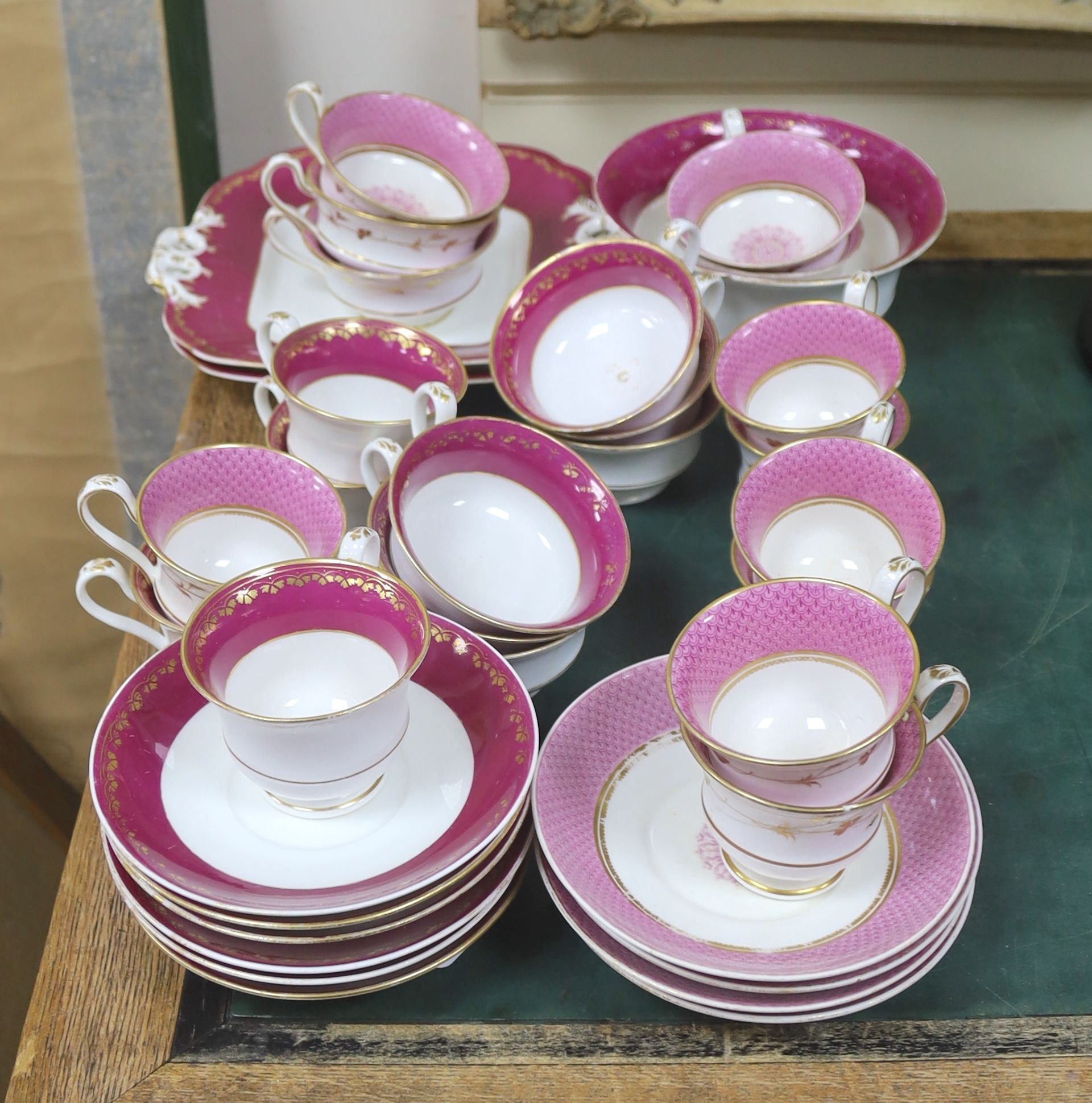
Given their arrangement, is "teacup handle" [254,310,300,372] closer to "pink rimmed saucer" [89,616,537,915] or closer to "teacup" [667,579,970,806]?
"pink rimmed saucer" [89,616,537,915]

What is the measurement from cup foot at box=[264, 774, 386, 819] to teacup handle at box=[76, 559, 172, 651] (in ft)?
0.46

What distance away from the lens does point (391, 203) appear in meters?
1.10

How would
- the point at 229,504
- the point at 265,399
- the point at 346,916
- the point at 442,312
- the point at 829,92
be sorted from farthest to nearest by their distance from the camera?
the point at 829,92 → the point at 442,312 → the point at 265,399 → the point at 229,504 → the point at 346,916

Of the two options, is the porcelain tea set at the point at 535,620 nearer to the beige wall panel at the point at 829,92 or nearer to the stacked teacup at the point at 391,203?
the stacked teacup at the point at 391,203

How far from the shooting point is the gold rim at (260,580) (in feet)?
1.98

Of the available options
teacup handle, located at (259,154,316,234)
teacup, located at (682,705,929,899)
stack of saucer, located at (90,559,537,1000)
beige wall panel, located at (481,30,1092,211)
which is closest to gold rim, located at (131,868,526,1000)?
stack of saucer, located at (90,559,537,1000)

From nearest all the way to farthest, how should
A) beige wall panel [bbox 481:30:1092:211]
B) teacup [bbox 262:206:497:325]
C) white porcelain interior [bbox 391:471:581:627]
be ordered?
white porcelain interior [bbox 391:471:581:627]
teacup [bbox 262:206:497:325]
beige wall panel [bbox 481:30:1092:211]

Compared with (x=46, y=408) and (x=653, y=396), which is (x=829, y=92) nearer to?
(x=653, y=396)

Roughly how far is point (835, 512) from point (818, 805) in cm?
27

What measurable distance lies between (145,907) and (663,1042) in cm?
29

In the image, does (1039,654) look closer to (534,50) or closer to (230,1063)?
(230,1063)

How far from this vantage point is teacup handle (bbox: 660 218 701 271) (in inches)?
36.6

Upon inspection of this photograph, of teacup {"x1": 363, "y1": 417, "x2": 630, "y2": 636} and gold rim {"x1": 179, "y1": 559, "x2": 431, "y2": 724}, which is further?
teacup {"x1": 363, "y1": 417, "x2": 630, "y2": 636}

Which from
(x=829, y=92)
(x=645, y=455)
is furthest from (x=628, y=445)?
(x=829, y=92)
